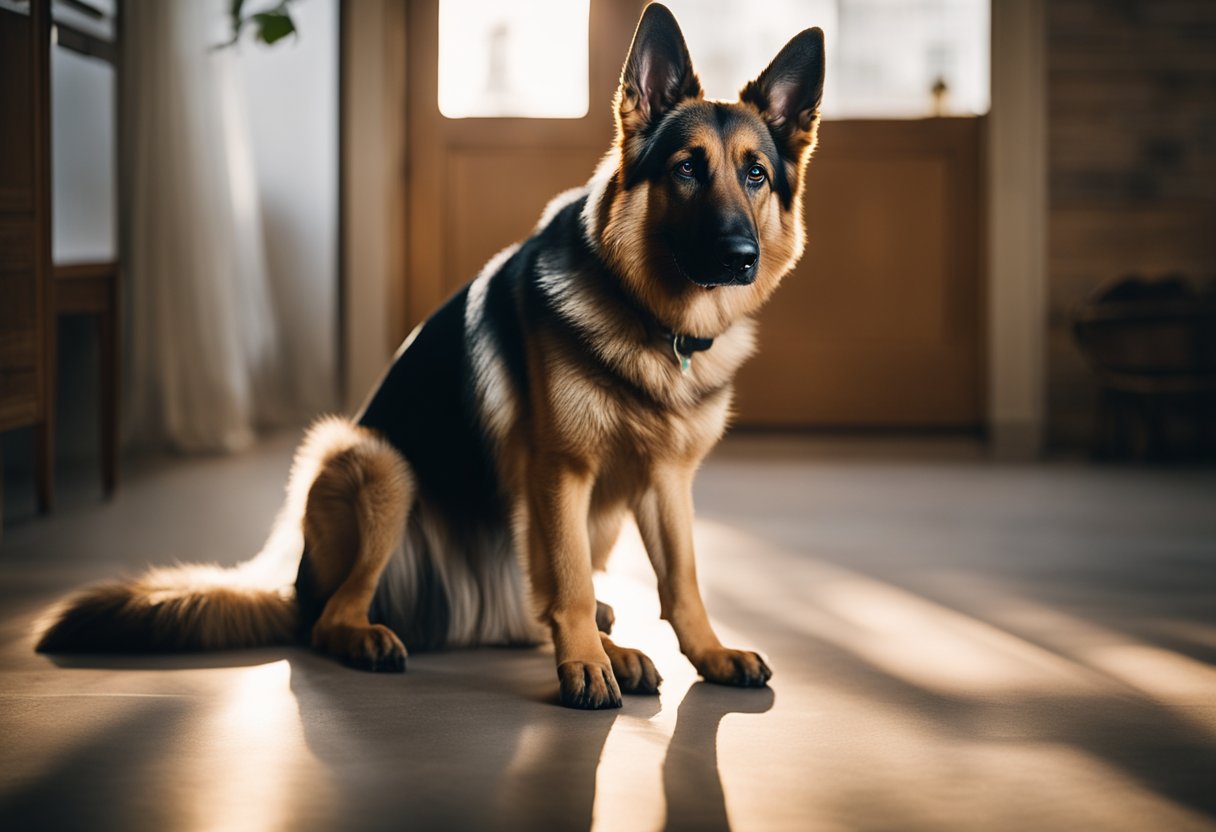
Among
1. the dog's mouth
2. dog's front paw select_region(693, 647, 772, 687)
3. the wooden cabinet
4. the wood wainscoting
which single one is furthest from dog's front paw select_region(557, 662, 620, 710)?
the wood wainscoting

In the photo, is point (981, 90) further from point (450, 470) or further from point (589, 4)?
point (450, 470)

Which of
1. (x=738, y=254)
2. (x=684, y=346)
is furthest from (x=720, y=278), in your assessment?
(x=684, y=346)

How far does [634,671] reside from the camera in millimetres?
1883

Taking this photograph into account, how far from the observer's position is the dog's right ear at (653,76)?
6.01 ft

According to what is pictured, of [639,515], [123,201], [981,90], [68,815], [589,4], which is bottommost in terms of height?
[68,815]

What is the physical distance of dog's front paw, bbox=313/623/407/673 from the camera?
198 cm

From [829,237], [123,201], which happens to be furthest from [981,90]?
[123,201]

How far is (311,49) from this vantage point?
5855mm

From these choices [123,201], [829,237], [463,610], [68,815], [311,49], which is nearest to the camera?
[68,815]

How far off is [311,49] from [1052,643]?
4.63 meters

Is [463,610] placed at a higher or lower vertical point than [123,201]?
lower

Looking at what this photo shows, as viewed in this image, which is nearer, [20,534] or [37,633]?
[37,633]

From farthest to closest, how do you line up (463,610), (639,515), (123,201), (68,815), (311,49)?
(311,49) → (123,201) → (463,610) → (639,515) → (68,815)

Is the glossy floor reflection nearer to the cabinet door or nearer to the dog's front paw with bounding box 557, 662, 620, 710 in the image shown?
the dog's front paw with bounding box 557, 662, 620, 710
